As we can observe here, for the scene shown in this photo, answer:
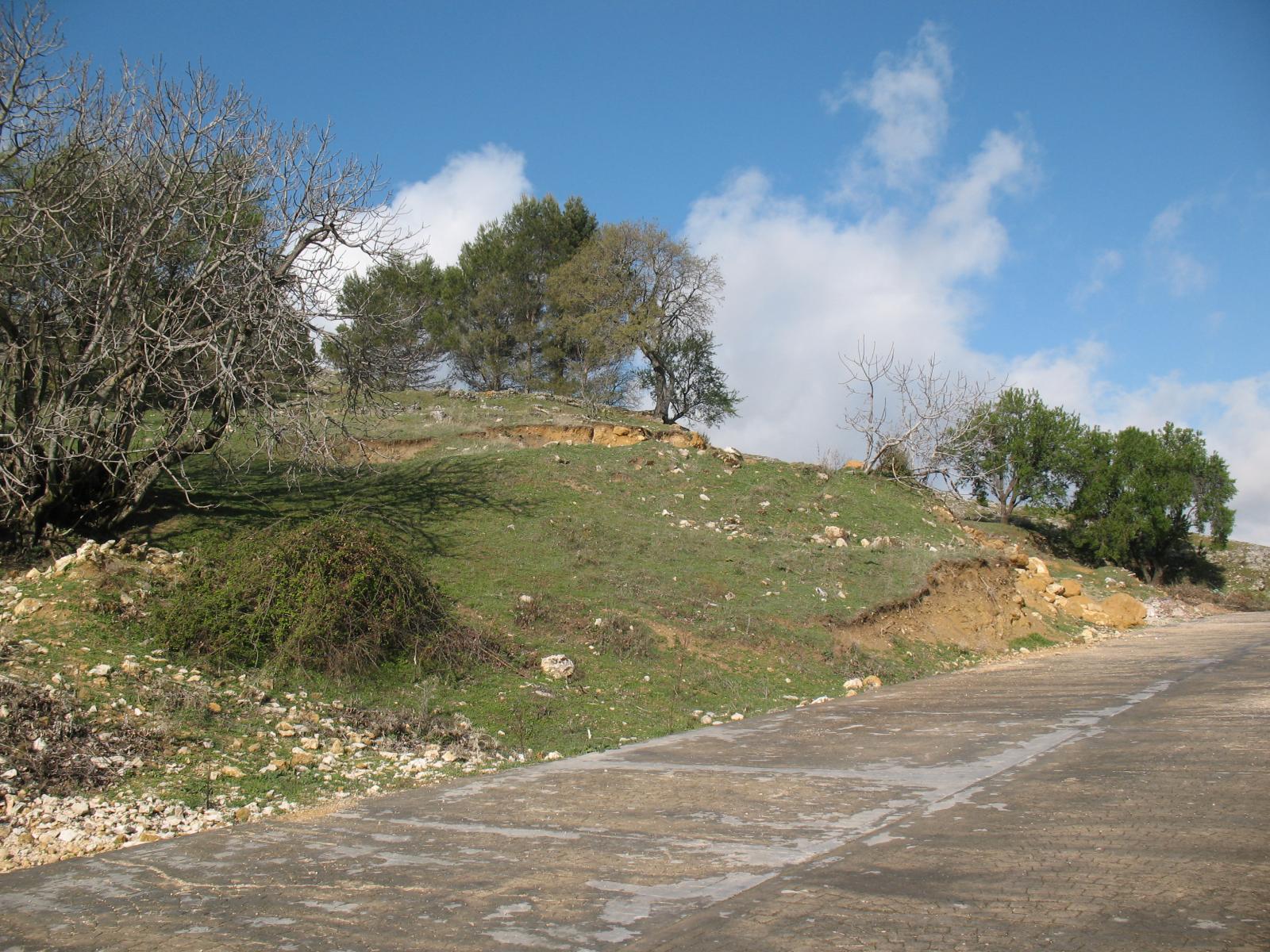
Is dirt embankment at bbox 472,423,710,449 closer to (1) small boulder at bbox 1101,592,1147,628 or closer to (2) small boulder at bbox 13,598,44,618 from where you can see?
(1) small boulder at bbox 1101,592,1147,628

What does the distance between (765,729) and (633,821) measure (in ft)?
11.0

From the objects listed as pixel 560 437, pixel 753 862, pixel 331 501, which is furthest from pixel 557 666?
pixel 560 437

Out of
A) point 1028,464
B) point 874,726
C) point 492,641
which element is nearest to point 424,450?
point 492,641

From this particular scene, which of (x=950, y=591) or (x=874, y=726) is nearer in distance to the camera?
(x=874, y=726)

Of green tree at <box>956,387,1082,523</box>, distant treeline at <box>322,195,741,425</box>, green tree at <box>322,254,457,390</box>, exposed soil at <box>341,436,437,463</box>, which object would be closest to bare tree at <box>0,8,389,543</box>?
green tree at <box>322,254,457,390</box>

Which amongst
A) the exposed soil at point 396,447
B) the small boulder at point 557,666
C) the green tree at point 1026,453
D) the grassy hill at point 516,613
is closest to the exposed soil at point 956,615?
the grassy hill at point 516,613

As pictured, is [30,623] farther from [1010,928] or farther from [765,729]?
[1010,928]

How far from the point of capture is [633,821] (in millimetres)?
4895

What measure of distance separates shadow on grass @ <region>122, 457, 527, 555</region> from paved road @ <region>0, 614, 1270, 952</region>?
6568 millimetres

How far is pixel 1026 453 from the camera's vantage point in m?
39.0

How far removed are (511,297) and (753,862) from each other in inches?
1376

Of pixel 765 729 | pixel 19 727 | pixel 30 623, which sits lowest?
pixel 765 729

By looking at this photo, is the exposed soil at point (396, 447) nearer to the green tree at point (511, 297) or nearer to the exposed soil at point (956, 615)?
the exposed soil at point (956, 615)

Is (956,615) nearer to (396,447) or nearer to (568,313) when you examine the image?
(396,447)
